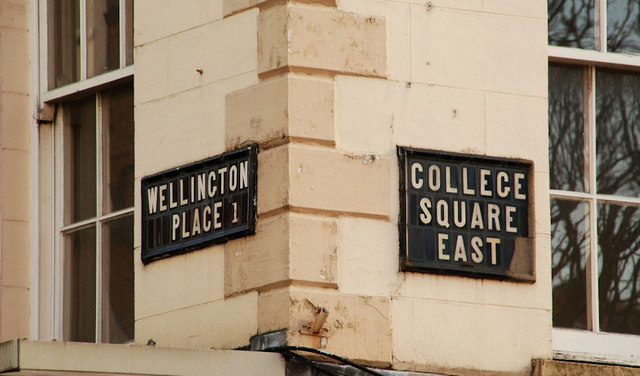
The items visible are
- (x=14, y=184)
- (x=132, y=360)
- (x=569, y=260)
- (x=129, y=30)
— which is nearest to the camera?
(x=132, y=360)

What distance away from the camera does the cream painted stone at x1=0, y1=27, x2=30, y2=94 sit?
10.2 metres

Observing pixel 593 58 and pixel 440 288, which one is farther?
pixel 593 58

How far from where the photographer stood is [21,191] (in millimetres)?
10117

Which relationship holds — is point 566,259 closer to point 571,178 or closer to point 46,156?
point 571,178

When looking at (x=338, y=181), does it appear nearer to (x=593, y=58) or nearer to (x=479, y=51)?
(x=479, y=51)

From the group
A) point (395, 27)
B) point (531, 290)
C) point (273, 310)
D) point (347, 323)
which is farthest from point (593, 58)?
point (273, 310)

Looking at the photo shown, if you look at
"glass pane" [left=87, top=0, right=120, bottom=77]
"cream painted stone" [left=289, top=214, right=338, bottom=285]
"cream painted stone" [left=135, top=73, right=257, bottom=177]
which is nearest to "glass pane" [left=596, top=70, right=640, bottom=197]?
"cream painted stone" [left=289, top=214, right=338, bottom=285]

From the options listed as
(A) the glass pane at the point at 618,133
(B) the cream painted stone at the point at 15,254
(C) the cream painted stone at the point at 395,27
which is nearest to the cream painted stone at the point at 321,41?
(C) the cream painted stone at the point at 395,27

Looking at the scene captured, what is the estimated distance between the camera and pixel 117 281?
9.61 meters

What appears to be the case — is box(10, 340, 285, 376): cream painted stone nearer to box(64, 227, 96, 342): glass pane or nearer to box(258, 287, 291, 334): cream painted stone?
box(258, 287, 291, 334): cream painted stone

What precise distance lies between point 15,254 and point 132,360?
2378mm

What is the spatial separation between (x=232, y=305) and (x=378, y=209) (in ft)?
2.94

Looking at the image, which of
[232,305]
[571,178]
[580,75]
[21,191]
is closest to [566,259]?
[571,178]

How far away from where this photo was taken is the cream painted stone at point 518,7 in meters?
9.01
